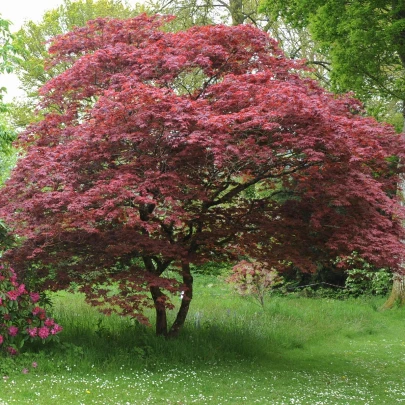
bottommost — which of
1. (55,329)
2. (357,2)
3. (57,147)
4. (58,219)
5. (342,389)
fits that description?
(342,389)

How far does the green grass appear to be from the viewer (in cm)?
659

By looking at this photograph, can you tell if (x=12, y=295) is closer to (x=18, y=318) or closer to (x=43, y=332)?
(x=18, y=318)

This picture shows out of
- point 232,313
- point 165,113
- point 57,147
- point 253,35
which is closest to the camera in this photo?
point 165,113

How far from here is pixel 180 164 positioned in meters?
7.10

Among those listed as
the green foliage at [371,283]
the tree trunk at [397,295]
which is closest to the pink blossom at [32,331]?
the tree trunk at [397,295]

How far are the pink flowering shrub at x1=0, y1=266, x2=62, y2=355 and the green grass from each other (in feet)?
0.74

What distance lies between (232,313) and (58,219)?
6.16 metres

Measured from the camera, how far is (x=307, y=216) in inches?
324

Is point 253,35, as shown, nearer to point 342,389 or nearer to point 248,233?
point 248,233

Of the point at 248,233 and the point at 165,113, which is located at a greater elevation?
the point at 165,113

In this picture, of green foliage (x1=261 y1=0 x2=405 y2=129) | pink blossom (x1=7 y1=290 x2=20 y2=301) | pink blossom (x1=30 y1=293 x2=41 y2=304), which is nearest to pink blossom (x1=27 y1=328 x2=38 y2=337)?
pink blossom (x1=30 y1=293 x2=41 y2=304)

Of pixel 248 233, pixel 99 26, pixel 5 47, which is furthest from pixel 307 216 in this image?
pixel 5 47

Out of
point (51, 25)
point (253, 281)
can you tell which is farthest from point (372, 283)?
point (51, 25)

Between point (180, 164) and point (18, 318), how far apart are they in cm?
301
